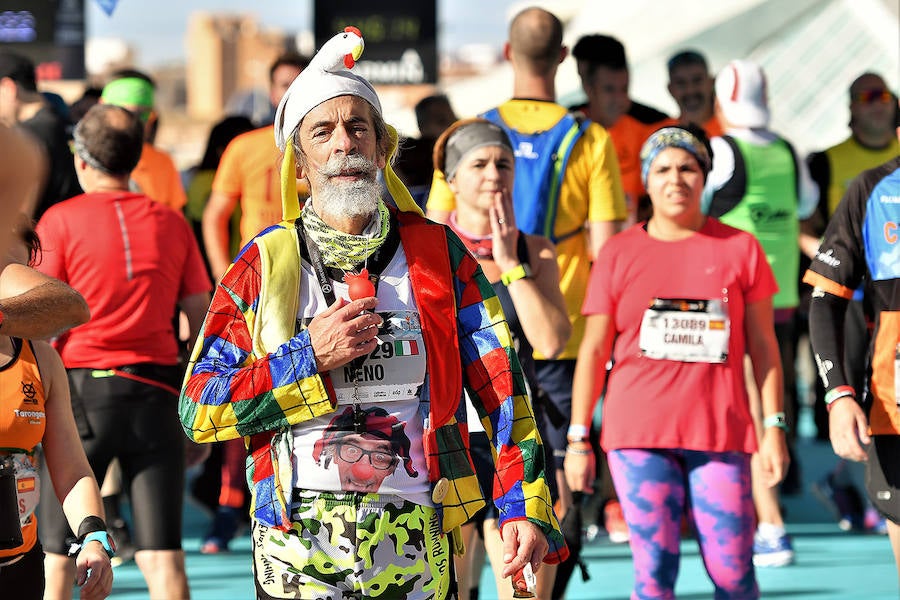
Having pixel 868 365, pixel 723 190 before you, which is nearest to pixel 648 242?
pixel 868 365

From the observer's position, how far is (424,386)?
12.4ft

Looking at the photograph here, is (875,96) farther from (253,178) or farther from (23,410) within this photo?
(23,410)

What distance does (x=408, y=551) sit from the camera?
3.74 meters

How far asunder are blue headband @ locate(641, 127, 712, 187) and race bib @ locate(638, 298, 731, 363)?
2.04ft

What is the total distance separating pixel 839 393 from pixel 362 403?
2315mm

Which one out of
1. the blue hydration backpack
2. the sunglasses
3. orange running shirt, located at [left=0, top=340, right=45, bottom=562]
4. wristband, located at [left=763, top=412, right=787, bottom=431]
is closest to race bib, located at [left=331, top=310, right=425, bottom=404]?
orange running shirt, located at [left=0, top=340, right=45, bottom=562]

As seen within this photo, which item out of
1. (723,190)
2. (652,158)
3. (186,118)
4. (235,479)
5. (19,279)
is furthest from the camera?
(186,118)

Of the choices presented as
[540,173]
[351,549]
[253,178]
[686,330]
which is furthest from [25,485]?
[253,178]

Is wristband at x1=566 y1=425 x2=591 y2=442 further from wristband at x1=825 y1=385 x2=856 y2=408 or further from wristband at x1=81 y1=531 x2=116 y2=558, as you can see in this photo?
wristband at x1=81 y1=531 x2=116 y2=558

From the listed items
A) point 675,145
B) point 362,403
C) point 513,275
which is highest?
point 675,145

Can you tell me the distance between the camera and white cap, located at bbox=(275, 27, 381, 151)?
389 centimetres

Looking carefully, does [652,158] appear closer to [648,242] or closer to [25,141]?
[648,242]

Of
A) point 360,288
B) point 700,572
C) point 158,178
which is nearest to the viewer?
point 360,288

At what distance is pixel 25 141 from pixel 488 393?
77.5 inches
